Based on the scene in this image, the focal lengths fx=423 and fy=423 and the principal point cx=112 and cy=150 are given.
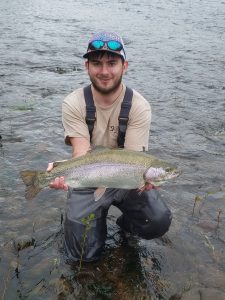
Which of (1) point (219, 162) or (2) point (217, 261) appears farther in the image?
(1) point (219, 162)

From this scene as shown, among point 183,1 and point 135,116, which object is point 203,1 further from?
point 135,116

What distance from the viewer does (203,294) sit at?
4.65 metres

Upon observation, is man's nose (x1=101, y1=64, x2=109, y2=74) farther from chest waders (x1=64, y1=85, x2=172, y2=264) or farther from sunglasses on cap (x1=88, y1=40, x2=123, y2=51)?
chest waders (x1=64, y1=85, x2=172, y2=264)

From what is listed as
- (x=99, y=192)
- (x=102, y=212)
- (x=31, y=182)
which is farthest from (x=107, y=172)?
(x=31, y=182)

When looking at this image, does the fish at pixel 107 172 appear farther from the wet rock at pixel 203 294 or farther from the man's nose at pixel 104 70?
the wet rock at pixel 203 294

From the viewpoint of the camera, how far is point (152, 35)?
19484 mm

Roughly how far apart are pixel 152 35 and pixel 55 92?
9.36 m

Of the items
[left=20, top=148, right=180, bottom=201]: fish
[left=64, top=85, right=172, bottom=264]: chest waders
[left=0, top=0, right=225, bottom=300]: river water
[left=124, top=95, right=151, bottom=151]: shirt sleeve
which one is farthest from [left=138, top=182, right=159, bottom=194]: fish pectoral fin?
[left=0, top=0, right=225, bottom=300]: river water

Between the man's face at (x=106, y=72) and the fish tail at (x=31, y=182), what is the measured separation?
4.42 ft

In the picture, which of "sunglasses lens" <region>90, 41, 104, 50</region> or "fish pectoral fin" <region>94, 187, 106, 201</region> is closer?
"fish pectoral fin" <region>94, 187, 106, 201</region>

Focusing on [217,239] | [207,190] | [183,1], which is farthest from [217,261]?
[183,1]

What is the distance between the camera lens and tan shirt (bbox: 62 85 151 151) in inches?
208

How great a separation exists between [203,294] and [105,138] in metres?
2.19

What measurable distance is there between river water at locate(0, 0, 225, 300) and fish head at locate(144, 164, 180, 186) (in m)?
1.17
